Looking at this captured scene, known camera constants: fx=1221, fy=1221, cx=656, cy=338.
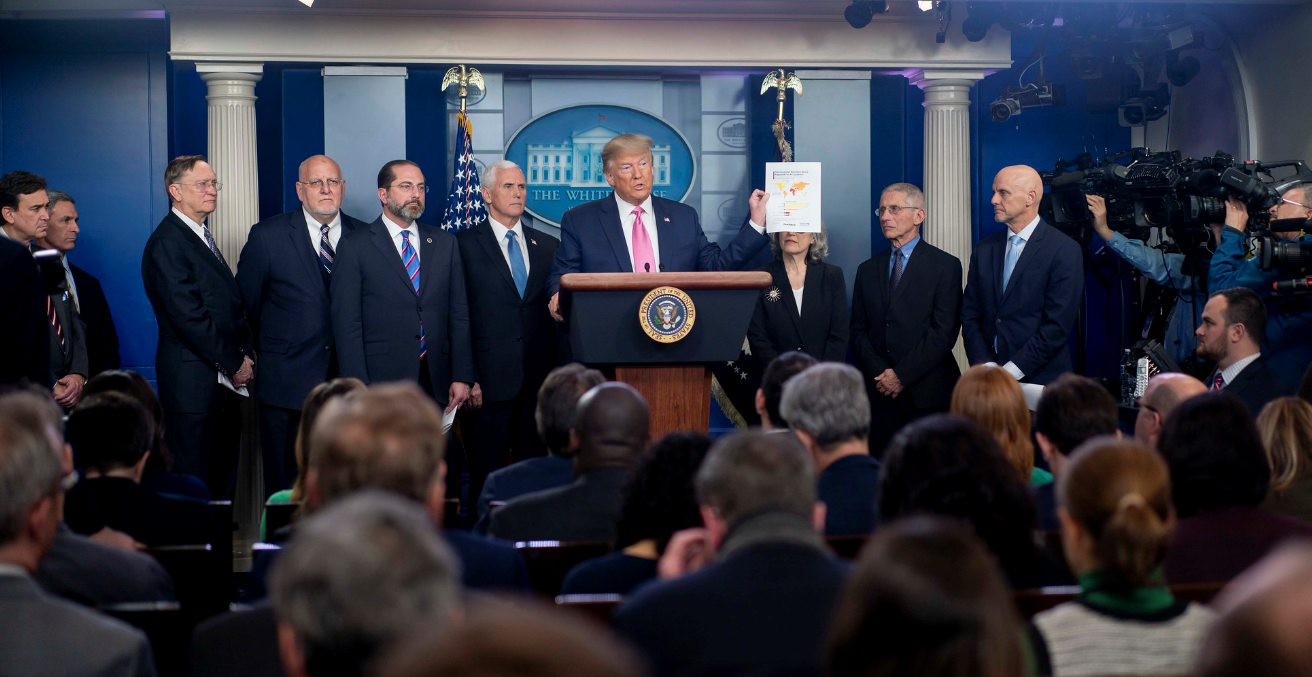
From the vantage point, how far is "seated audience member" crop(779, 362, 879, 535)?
289 cm

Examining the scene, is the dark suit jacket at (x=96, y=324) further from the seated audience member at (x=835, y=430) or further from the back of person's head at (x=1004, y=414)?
the back of person's head at (x=1004, y=414)

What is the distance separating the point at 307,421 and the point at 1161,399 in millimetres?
2427

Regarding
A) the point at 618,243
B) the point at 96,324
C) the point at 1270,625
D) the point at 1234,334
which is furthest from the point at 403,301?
the point at 1270,625

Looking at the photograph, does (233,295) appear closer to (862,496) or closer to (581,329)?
(581,329)

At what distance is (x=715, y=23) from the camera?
6.50 m

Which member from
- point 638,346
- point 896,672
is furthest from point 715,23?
point 896,672

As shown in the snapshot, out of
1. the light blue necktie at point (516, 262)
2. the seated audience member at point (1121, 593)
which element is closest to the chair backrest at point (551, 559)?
the seated audience member at point (1121, 593)

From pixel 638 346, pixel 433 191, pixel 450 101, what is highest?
pixel 450 101

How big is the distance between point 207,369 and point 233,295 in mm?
351

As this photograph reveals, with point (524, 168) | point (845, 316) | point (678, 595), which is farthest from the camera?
point (524, 168)

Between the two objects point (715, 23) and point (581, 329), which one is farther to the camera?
point (715, 23)

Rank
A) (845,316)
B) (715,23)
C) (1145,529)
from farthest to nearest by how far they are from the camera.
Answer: (715,23) → (845,316) → (1145,529)

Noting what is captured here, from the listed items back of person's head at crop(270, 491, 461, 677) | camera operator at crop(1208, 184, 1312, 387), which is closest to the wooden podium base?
camera operator at crop(1208, 184, 1312, 387)

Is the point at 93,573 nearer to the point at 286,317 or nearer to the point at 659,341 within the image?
the point at 659,341
